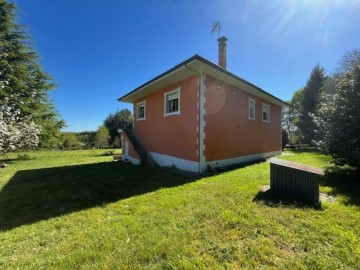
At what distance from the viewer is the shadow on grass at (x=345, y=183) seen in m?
4.14

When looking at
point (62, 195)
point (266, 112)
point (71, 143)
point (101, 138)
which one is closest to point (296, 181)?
point (62, 195)

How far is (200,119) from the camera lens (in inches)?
297

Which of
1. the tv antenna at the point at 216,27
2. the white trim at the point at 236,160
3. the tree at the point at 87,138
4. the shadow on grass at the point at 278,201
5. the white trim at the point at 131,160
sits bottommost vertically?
the white trim at the point at 131,160

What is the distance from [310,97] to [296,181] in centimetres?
2758

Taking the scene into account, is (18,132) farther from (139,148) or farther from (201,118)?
(201,118)

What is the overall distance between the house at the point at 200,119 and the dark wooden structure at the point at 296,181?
353 cm

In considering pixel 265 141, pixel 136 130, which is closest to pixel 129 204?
pixel 136 130

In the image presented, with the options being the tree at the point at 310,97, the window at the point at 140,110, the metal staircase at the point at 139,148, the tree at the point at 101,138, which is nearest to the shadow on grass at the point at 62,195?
the metal staircase at the point at 139,148

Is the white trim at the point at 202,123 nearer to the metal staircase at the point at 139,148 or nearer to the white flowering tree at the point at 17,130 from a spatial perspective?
the metal staircase at the point at 139,148

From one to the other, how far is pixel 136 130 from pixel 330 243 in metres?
11.5

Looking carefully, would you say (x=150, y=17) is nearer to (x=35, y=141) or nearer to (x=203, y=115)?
(x=203, y=115)

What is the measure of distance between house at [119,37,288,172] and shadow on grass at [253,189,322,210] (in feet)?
11.4

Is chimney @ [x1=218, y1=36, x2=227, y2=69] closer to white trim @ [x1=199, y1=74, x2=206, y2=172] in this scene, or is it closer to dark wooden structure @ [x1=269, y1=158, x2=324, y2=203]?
white trim @ [x1=199, y1=74, x2=206, y2=172]

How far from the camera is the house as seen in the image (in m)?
7.63
